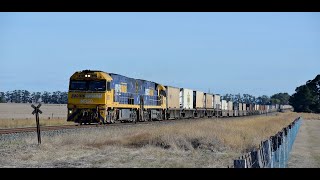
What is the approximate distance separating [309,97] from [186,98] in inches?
3185

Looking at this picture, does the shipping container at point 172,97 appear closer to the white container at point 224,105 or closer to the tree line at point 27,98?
the white container at point 224,105

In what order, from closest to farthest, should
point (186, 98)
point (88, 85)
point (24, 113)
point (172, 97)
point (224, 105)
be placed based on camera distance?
point (88, 85) < point (172, 97) < point (186, 98) < point (224, 105) < point (24, 113)

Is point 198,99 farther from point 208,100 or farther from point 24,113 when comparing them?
point 24,113

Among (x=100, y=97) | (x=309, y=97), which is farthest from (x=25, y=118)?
(x=309, y=97)

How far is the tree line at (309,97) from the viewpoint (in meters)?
130

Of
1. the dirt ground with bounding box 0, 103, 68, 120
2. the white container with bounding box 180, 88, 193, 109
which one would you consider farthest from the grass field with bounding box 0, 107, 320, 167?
the dirt ground with bounding box 0, 103, 68, 120

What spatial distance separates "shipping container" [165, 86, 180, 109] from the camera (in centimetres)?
4998

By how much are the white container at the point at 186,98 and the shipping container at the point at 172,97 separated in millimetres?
1885

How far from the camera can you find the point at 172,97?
5122cm

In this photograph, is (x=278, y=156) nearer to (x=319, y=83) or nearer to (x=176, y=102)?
(x=176, y=102)

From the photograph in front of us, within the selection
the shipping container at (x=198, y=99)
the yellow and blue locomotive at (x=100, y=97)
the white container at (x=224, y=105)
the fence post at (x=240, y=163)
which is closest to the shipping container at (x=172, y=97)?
the shipping container at (x=198, y=99)

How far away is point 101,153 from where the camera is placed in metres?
17.2

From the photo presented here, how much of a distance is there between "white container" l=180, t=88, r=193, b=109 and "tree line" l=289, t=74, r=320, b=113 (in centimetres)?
7633
